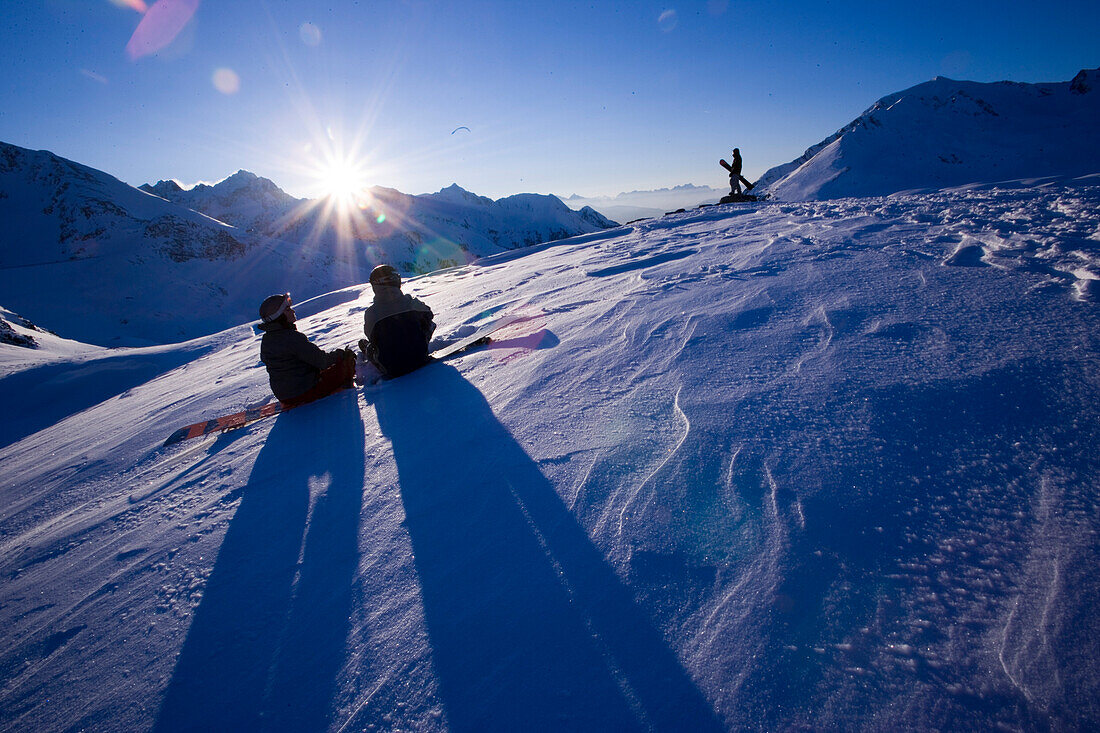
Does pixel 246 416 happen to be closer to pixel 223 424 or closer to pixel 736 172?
pixel 223 424

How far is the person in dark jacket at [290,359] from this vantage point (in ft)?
11.1

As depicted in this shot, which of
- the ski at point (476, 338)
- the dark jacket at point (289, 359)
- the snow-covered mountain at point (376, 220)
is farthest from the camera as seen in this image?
the snow-covered mountain at point (376, 220)

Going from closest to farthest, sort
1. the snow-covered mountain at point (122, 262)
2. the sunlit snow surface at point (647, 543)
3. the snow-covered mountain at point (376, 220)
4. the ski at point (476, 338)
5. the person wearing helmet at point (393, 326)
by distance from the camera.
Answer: the sunlit snow surface at point (647, 543) → the person wearing helmet at point (393, 326) → the ski at point (476, 338) → the snow-covered mountain at point (122, 262) → the snow-covered mountain at point (376, 220)

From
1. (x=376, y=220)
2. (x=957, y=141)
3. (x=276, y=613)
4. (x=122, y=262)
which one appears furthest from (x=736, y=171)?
(x=376, y=220)

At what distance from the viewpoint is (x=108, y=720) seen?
4.33ft

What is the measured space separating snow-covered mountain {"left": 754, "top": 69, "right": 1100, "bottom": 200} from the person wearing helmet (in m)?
17.7

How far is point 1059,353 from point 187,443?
19.2 ft

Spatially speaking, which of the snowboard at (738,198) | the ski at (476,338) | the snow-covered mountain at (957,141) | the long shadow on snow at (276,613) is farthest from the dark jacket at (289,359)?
the snow-covered mountain at (957,141)

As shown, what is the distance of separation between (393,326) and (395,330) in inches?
1.7

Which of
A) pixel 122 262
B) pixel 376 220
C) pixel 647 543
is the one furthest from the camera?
pixel 376 220

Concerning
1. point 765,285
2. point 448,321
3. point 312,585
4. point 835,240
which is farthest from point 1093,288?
point 448,321

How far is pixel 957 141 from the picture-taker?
25.5 meters

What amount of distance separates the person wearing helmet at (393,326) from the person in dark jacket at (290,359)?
0.40 metres

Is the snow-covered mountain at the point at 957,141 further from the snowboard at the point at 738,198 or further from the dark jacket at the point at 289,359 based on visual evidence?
the dark jacket at the point at 289,359
